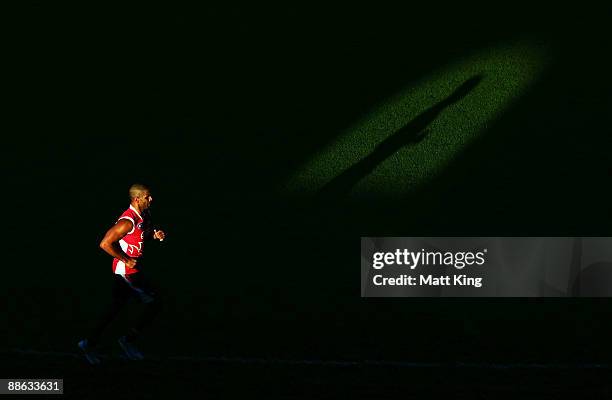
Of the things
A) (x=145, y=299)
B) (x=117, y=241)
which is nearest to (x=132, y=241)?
(x=117, y=241)

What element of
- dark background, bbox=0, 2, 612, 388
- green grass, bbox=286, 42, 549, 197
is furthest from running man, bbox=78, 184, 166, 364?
green grass, bbox=286, 42, 549, 197

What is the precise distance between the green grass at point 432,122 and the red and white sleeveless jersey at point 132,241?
9.25 feet

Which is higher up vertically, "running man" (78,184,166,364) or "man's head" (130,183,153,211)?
"man's head" (130,183,153,211)

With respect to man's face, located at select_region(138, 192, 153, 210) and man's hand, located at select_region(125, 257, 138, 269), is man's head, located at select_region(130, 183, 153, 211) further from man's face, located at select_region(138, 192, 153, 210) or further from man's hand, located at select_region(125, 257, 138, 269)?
man's hand, located at select_region(125, 257, 138, 269)

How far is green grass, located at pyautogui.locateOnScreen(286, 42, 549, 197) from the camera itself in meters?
12.7

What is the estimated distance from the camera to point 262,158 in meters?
12.9

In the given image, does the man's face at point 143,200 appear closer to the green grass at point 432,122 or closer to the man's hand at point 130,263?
the man's hand at point 130,263


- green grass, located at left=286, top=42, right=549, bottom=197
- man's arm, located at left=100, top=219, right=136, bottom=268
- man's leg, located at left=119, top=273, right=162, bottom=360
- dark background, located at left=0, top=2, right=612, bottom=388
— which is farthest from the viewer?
green grass, located at left=286, top=42, right=549, bottom=197

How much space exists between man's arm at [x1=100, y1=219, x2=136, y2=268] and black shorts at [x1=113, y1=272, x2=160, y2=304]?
202 millimetres

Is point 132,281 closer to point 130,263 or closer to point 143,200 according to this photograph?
point 130,263

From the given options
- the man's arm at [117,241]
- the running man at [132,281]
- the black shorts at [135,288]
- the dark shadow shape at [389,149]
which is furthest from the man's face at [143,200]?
the dark shadow shape at [389,149]

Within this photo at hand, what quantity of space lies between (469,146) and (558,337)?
233 cm

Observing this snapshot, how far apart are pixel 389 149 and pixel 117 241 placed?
12.6 ft

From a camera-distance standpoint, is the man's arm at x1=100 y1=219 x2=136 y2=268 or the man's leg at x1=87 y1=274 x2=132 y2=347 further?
the man's leg at x1=87 y1=274 x2=132 y2=347
